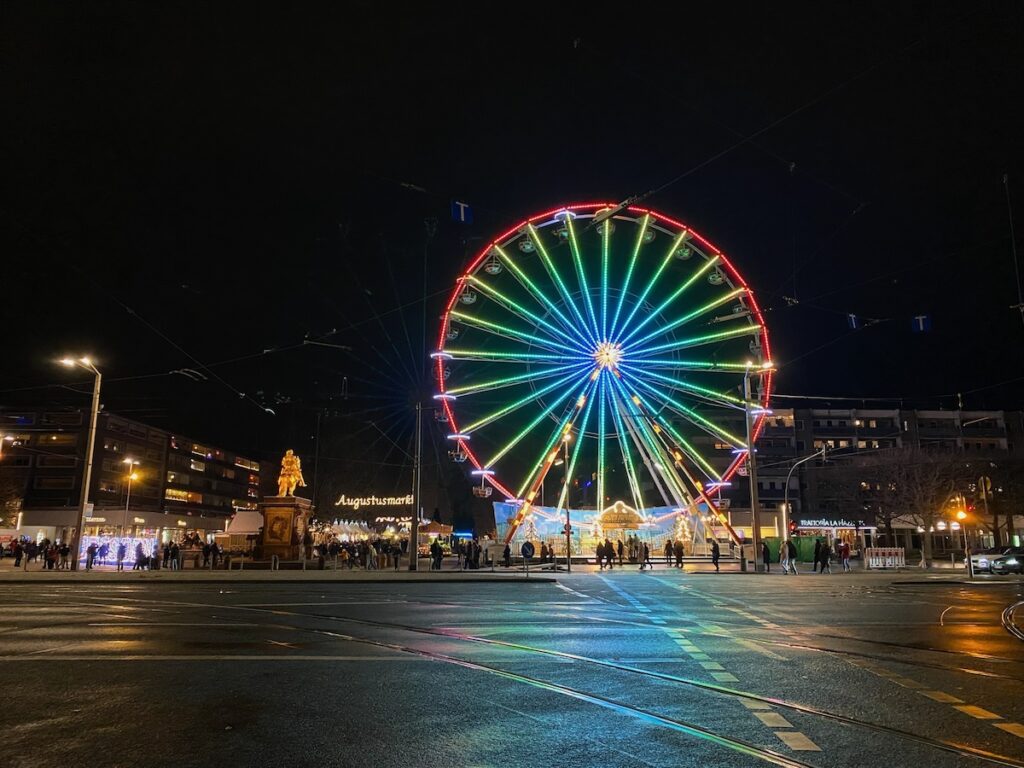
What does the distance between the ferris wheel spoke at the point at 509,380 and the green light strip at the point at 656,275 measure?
3.47m

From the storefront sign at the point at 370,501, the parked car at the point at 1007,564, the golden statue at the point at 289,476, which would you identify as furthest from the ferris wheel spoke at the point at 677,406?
the storefront sign at the point at 370,501

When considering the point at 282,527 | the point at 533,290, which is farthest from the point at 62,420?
the point at 533,290

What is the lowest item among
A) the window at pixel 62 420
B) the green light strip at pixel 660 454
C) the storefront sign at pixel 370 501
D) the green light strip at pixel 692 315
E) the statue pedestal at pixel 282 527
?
the statue pedestal at pixel 282 527

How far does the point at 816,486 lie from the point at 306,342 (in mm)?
75650

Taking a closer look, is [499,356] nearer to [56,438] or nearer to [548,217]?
[548,217]

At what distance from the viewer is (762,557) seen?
40.3 m

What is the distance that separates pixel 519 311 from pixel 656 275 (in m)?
7.71

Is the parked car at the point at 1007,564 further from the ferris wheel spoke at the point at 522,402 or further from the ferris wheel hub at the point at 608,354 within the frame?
the ferris wheel spoke at the point at 522,402

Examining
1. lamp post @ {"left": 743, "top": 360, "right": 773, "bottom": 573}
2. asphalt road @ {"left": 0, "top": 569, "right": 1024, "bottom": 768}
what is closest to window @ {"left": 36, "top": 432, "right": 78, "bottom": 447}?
lamp post @ {"left": 743, "top": 360, "right": 773, "bottom": 573}

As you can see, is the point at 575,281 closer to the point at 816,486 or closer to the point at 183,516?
the point at 816,486

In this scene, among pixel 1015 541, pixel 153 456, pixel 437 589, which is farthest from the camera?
pixel 153 456

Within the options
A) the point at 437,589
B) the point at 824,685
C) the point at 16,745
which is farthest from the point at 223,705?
the point at 437,589

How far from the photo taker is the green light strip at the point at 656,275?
41.8m

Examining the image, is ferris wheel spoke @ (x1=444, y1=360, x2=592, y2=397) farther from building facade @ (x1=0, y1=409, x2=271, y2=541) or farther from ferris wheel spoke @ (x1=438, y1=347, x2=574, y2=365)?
building facade @ (x1=0, y1=409, x2=271, y2=541)
